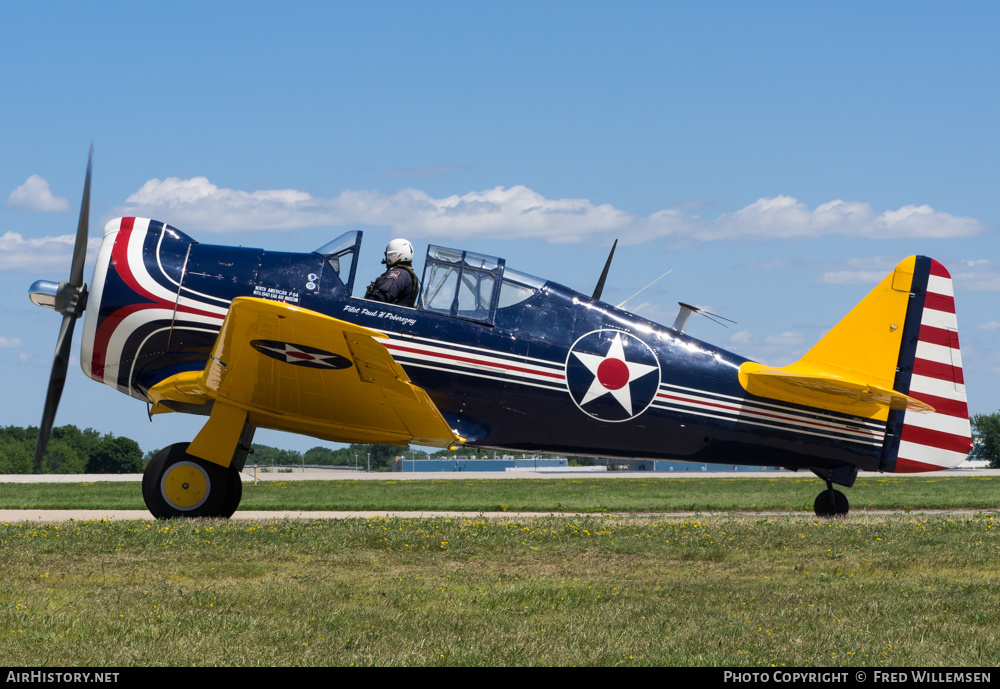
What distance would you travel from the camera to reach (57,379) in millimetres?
10602

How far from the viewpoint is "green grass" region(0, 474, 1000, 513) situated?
16200 millimetres

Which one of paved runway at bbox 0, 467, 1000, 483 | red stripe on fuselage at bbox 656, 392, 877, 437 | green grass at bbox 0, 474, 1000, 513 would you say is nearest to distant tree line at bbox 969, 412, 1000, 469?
paved runway at bbox 0, 467, 1000, 483

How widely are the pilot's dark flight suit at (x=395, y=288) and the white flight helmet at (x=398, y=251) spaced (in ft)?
0.47

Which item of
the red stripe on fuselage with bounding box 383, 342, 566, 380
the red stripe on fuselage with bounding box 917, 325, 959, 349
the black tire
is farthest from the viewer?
the black tire

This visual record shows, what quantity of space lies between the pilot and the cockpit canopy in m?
0.13

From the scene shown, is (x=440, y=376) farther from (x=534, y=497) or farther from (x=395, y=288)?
(x=534, y=497)

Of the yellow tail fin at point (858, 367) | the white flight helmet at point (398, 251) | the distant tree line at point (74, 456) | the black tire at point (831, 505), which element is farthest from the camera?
the distant tree line at point (74, 456)

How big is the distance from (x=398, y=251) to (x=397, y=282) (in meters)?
0.42

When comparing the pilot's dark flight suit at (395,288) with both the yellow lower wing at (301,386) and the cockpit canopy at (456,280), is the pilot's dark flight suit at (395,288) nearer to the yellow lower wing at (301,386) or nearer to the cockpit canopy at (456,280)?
the cockpit canopy at (456,280)

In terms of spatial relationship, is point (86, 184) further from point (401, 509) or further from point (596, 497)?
point (596, 497)

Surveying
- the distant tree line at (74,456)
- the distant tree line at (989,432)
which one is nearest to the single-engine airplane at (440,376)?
the distant tree line at (74,456)

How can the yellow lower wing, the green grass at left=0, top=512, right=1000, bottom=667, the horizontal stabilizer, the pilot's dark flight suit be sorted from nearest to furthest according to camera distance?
the green grass at left=0, top=512, right=1000, bottom=667 < the yellow lower wing < the pilot's dark flight suit < the horizontal stabilizer

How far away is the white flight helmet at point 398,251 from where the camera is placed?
10.4 meters

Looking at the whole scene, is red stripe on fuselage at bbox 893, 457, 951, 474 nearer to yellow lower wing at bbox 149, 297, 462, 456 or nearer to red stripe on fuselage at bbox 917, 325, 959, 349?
red stripe on fuselage at bbox 917, 325, 959, 349
